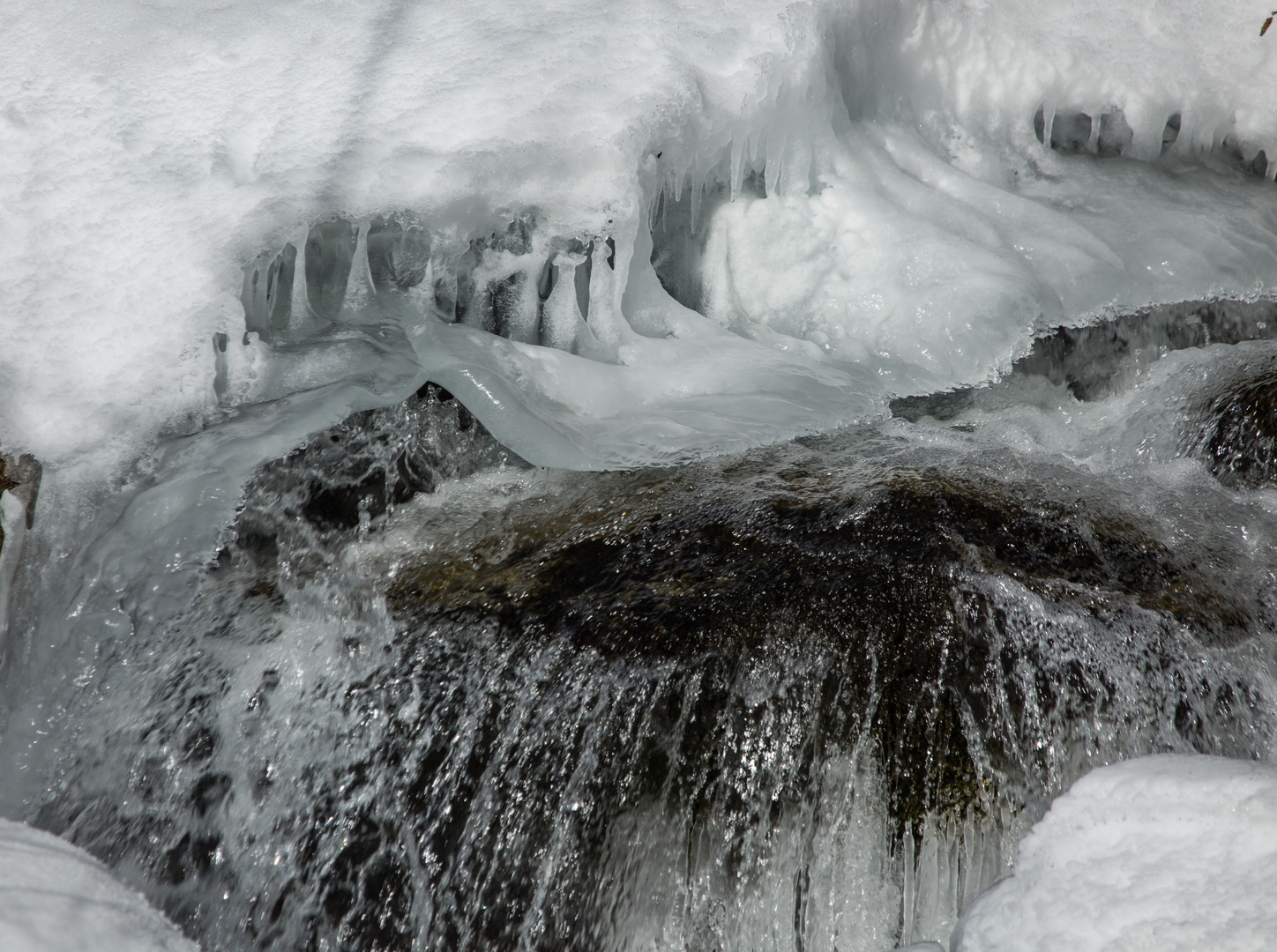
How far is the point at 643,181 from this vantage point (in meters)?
2.83

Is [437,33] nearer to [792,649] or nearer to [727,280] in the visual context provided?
[727,280]

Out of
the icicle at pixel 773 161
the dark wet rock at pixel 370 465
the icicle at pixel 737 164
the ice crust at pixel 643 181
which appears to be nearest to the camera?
the dark wet rock at pixel 370 465

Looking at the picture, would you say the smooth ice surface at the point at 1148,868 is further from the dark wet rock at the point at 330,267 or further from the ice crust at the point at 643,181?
the dark wet rock at the point at 330,267

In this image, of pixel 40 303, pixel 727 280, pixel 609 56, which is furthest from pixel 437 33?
pixel 40 303

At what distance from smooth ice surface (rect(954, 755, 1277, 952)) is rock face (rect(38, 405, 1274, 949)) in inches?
5.0

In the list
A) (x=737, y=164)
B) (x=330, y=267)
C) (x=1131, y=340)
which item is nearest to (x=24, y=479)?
(x=330, y=267)

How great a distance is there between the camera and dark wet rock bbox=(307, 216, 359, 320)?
2621 mm

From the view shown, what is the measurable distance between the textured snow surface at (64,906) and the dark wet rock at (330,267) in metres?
1.64

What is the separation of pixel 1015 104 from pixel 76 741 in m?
4.35

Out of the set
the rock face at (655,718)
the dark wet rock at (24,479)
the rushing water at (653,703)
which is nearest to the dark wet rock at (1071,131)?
the rushing water at (653,703)

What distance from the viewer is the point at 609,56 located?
9.61 ft

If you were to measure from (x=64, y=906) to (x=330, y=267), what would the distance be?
1916mm

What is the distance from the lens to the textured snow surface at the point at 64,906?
4.03 ft

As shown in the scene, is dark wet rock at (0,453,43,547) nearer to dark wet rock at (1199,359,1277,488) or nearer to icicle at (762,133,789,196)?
icicle at (762,133,789,196)
